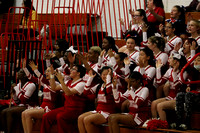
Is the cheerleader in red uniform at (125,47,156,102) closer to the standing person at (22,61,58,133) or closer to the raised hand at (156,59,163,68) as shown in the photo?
the raised hand at (156,59,163,68)

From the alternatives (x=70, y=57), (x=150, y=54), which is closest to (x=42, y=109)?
(x=70, y=57)

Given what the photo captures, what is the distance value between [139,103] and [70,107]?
131cm

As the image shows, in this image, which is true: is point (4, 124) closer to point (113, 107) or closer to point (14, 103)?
point (14, 103)

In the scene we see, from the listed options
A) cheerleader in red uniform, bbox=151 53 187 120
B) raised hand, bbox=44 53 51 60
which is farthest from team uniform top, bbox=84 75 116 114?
raised hand, bbox=44 53 51 60

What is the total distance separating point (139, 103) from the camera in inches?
236

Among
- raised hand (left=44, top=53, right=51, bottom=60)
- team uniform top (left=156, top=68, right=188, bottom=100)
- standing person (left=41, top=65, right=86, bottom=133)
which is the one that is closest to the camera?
team uniform top (left=156, top=68, right=188, bottom=100)

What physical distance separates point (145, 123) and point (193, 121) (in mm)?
638

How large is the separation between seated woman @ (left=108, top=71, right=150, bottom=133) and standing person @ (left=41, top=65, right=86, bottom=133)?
0.85 meters

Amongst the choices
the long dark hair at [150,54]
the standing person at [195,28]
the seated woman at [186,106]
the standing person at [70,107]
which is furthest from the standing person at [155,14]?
the seated woman at [186,106]

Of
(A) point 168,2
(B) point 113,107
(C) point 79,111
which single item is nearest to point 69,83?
(C) point 79,111

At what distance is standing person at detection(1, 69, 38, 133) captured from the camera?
7523 millimetres

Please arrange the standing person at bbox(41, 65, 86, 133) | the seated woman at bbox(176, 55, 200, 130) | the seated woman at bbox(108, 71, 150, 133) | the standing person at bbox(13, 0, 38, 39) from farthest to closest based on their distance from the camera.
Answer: the standing person at bbox(13, 0, 38, 39) → the standing person at bbox(41, 65, 86, 133) → the seated woman at bbox(108, 71, 150, 133) → the seated woman at bbox(176, 55, 200, 130)

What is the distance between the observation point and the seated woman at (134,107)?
19.6 ft

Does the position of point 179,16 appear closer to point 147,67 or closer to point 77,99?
point 147,67
